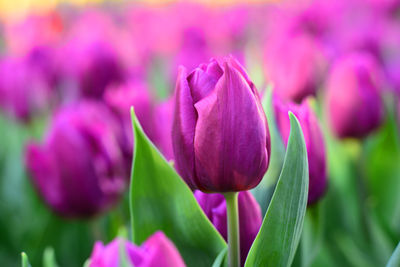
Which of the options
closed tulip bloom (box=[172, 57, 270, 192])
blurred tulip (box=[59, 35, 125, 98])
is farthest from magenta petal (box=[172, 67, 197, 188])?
blurred tulip (box=[59, 35, 125, 98])

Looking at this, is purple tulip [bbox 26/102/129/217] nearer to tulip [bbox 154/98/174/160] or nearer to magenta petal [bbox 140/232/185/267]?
tulip [bbox 154/98/174/160]

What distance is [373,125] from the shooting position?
3.19ft

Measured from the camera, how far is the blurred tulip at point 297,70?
3.55ft

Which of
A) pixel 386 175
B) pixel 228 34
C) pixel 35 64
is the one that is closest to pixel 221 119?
pixel 386 175

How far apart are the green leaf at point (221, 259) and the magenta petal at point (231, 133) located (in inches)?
2.3

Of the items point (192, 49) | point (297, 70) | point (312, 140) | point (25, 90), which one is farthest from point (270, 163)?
point (192, 49)

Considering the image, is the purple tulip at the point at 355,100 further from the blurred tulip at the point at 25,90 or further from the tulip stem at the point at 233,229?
the blurred tulip at the point at 25,90

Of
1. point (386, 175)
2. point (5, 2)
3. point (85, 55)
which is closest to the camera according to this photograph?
point (386, 175)

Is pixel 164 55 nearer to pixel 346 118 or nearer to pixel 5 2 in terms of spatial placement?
pixel 346 118

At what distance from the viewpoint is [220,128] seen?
460 millimetres

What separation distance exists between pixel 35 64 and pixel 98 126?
76 centimetres

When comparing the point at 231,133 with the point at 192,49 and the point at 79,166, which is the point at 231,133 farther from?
the point at 192,49

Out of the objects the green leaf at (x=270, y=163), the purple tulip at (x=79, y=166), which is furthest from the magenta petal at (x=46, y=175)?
the green leaf at (x=270, y=163)

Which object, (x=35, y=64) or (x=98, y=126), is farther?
(x=35, y=64)
